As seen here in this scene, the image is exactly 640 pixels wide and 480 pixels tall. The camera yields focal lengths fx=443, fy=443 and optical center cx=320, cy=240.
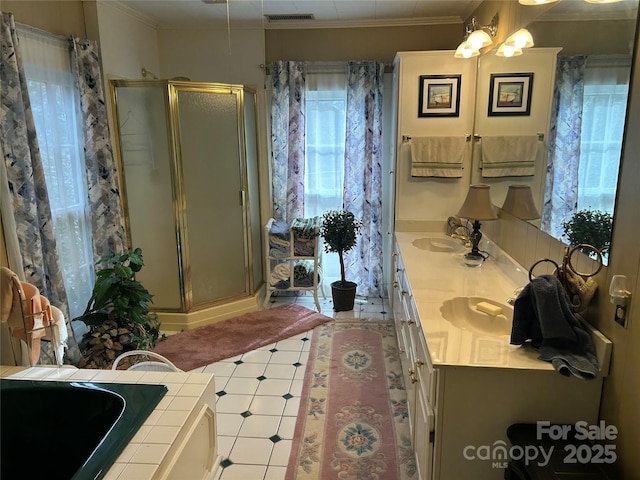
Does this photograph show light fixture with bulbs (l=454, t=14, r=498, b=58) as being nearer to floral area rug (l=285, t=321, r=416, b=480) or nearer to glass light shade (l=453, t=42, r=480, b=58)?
glass light shade (l=453, t=42, r=480, b=58)

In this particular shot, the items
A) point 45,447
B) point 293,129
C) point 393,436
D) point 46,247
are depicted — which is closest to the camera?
point 45,447

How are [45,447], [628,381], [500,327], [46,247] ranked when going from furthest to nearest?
[46,247], [500,327], [45,447], [628,381]

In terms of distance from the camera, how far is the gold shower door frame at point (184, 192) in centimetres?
332

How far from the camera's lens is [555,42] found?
73.5 inches

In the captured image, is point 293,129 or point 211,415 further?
point 293,129

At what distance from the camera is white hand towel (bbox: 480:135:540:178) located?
6.95 ft

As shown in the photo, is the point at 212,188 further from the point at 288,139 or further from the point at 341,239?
the point at 341,239

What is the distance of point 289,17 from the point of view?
3615mm

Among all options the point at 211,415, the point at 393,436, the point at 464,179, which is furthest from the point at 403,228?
the point at 211,415

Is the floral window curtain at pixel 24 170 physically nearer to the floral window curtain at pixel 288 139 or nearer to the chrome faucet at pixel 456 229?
the floral window curtain at pixel 288 139

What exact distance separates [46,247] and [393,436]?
7.25 feet

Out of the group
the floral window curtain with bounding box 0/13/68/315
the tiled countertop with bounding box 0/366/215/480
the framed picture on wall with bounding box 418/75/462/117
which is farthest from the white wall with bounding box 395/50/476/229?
the floral window curtain with bounding box 0/13/68/315

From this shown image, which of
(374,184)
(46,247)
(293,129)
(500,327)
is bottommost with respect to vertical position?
(500,327)

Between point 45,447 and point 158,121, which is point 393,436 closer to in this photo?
point 45,447
